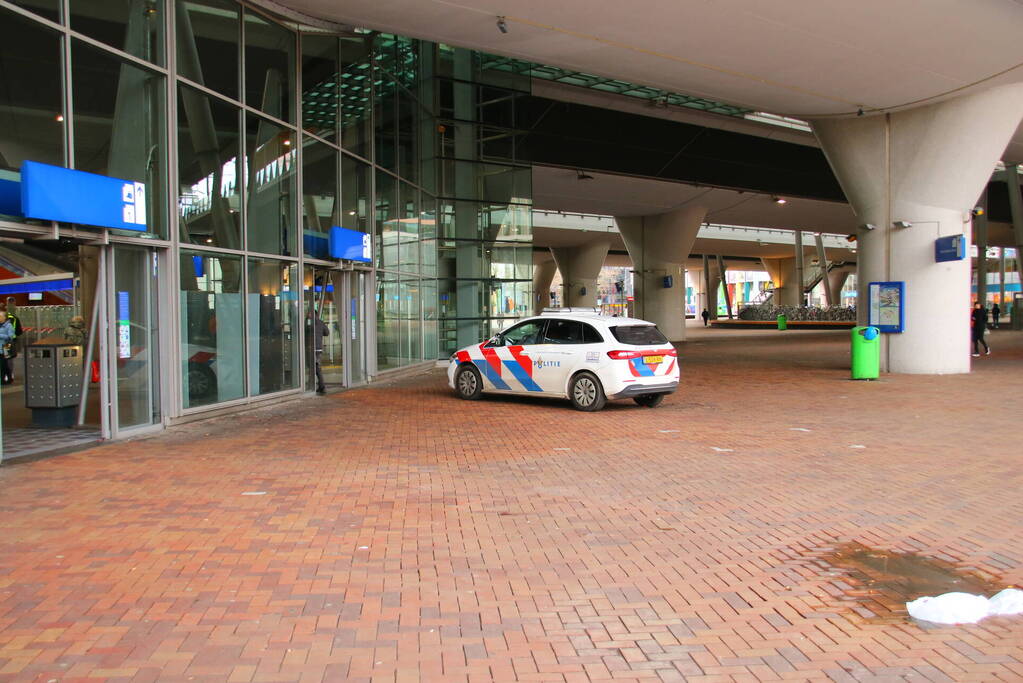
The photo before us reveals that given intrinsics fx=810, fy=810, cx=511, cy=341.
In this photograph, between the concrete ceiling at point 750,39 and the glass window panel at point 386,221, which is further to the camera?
the glass window panel at point 386,221

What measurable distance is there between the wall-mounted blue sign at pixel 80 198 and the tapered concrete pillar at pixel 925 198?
52.9 ft

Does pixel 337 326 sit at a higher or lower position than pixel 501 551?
higher

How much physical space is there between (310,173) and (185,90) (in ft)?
12.0

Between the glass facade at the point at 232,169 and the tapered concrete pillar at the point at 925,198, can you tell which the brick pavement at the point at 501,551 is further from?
the tapered concrete pillar at the point at 925,198

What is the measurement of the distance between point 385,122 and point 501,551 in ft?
49.5

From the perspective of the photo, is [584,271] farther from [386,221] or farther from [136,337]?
[136,337]

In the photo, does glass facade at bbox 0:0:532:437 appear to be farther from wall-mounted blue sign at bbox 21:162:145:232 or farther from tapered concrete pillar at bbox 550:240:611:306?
tapered concrete pillar at bbox 550:240:611:306

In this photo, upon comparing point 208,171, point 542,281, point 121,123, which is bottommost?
point 208,171

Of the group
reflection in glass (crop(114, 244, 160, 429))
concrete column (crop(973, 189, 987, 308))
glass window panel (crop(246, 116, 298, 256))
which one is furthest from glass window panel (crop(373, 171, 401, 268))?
concrete column (crop(973, 189, 987, 308))

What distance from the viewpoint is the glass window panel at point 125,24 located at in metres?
9.42

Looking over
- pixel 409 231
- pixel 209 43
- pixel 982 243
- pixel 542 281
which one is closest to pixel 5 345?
pixel 409 231

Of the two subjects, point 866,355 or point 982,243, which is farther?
point 982,243

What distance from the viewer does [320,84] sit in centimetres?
1533

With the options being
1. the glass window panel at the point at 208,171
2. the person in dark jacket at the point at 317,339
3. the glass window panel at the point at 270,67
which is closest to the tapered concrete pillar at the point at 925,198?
the person in dark jacket at the point at 317,339
